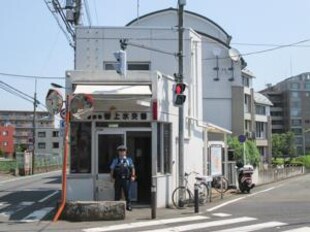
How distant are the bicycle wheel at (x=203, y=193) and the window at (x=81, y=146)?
440cm

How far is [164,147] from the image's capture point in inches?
786

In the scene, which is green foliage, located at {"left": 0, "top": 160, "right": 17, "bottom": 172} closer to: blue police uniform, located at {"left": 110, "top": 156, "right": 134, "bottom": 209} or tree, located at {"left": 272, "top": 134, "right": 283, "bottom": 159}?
blue police uniform, located at {"left": 110, "top": 156, "right": 134, "bottom": 209}

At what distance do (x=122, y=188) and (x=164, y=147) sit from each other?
8.74ft

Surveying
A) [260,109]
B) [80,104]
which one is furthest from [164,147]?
[260,109]

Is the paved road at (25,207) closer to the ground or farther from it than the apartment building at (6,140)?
closer to the ground

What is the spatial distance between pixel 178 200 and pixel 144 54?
7219 millimetres

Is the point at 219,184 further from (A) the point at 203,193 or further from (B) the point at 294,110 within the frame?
(B) the point at 294,110

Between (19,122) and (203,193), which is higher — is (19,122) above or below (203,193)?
above

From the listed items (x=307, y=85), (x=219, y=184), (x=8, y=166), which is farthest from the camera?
(x=307, y=85)

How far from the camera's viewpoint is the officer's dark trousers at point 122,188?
58.2 ft

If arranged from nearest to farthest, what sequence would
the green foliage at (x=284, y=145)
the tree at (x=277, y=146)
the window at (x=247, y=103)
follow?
the window at (x=247, y=103) < the tree at (x=277, y=146) < the green foliage at (x=284, y=145)

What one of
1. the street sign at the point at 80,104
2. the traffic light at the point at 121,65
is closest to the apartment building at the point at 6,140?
the traffic light at the point at 121,65

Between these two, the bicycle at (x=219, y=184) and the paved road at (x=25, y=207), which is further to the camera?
the bicycle at (x=219, y=184)

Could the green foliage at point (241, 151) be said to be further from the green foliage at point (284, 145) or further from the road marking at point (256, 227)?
the green foliage at point (284, 145)
